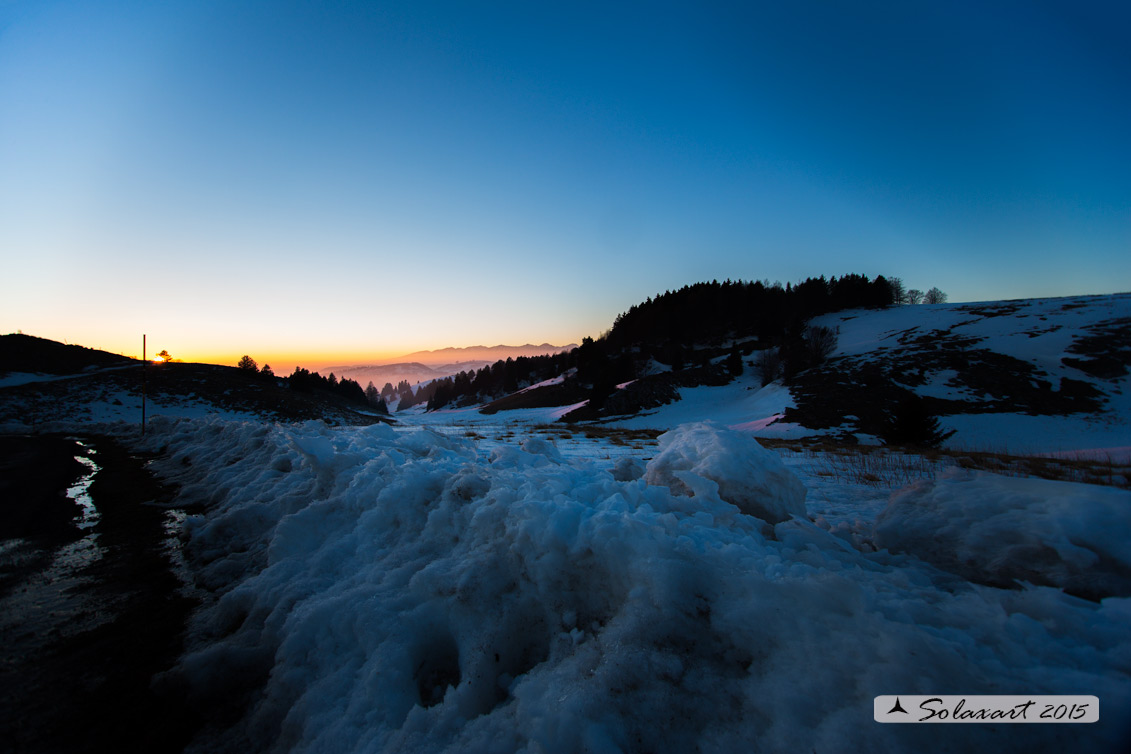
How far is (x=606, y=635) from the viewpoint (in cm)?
244

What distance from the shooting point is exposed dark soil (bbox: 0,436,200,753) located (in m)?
2.23

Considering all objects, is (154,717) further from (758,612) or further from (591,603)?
(758,612)

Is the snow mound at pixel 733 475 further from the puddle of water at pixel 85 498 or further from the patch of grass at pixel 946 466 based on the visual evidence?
the puddle of water at pixel 85 498

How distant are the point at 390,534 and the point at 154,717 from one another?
1941mm

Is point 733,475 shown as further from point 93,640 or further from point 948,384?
point 948,384

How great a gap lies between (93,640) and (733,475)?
585cm

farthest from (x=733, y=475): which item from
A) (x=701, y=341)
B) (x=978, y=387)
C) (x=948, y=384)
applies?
(x=701, y=341)

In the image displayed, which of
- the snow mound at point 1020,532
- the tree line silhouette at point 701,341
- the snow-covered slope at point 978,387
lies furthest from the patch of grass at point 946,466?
the tree line silhouette at point 701,341

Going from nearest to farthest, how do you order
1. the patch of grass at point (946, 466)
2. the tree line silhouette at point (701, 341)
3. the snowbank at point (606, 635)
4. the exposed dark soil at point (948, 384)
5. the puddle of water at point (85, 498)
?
the snowbank at point (606, 635), the puddle of water at point (85, 498), the patch of grass at point (946, 466), the exposed dark soil at point (948, 384), the tree line silhouette at point (701, 341)

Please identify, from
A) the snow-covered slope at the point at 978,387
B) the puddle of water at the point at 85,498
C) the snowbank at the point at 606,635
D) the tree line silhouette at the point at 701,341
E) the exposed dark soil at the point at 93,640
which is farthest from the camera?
the tree line silhouette at the point at 701,341

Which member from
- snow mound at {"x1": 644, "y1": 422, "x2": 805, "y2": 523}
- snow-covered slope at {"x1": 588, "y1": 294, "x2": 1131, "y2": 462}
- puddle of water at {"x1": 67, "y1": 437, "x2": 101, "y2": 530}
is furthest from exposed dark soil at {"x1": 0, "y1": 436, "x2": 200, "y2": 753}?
snow-covered slope at {"x1": 588, "y1": 294, "x2": 1131, "y2": 462}

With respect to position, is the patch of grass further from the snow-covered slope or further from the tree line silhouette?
the tree line silhouette

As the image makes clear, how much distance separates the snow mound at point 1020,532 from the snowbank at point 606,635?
434 millimetres

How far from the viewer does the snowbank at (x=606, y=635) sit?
6.02 feet
